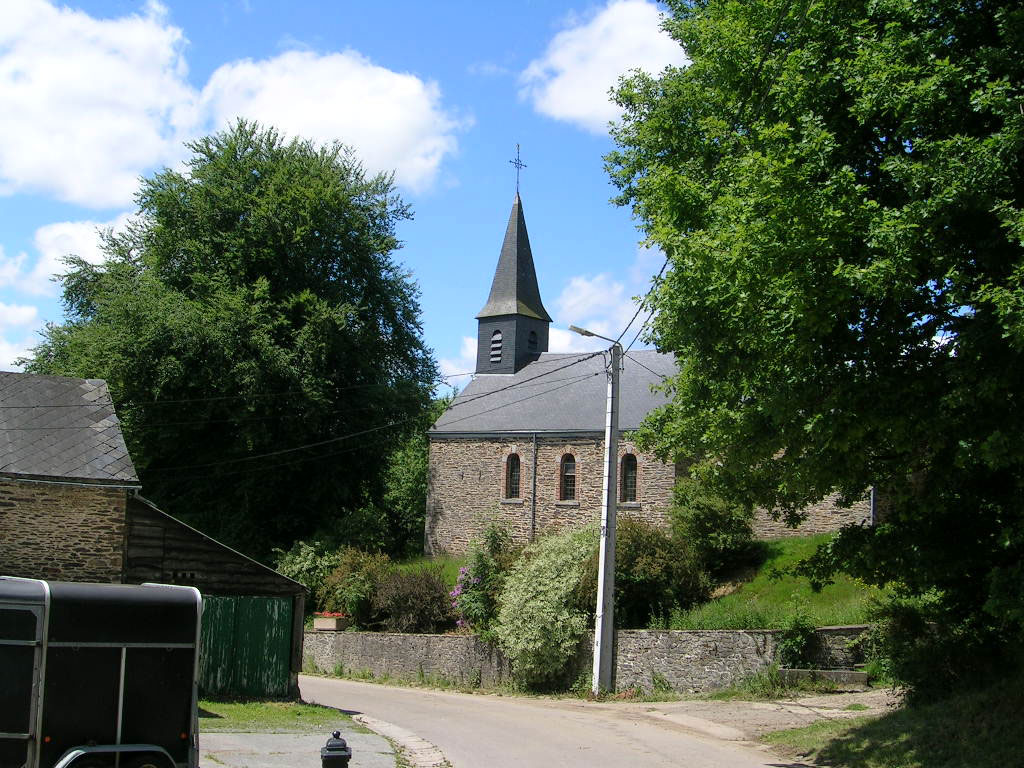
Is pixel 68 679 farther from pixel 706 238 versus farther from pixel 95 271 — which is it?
pixel 95 271

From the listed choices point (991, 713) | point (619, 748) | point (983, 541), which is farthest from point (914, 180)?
point (619, 748)

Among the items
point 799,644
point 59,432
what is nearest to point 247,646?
point 59,432

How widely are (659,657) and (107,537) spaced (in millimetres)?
11871

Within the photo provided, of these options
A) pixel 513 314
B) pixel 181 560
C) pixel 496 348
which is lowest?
pixel 181 560

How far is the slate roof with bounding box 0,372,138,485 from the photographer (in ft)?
61.7

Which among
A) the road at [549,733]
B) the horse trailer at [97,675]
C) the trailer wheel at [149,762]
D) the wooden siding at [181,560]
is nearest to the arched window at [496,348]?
the road at [549,733]

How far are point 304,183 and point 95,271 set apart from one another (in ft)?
45.7

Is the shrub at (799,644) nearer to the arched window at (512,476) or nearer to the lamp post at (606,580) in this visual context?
the lamp post at (606,580)

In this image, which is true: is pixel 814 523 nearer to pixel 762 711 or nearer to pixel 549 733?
pixel 762 711

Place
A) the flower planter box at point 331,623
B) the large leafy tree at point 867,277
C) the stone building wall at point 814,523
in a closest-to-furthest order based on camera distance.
→ the large leafy tree at point 867,277 < the stone building wall at point 814,523 < the flower planter box at point 331,623

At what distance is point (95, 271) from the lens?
4519cm

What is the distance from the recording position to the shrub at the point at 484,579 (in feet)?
93.0

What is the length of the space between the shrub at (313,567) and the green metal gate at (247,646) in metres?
12.4

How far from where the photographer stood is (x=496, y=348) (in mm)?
45094
